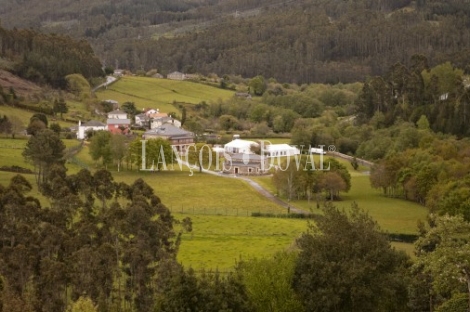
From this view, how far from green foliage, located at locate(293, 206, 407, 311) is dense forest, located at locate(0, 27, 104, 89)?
82.3 meters

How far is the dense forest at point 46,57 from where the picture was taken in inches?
4094

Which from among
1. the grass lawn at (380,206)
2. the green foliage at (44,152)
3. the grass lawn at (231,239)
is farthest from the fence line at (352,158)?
the green foliage at (44,152)

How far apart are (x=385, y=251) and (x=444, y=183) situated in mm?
25650

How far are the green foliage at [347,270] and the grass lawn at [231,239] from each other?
9076 millimetres

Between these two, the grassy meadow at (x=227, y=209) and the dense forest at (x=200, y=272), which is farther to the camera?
the grassy meadow at (x=227, y=209)

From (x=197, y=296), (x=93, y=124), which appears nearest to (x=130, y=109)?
(x=93, y=124)

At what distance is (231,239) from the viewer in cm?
4303

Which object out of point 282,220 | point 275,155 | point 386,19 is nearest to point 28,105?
point 275,155

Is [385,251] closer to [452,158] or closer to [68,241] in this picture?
[68,241]

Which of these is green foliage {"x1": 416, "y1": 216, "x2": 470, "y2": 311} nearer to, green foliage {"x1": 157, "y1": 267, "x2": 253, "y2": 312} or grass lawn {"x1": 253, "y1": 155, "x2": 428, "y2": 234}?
green foliage {"x1": 157, "y1": 267, "x2": 253, "y2": 312}

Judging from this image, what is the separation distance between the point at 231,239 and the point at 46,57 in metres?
73.5

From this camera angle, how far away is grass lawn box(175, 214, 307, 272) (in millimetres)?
38156

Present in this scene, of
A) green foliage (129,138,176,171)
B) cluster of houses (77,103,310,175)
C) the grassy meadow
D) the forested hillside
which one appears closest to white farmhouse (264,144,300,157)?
cluster of houses (77,103,310,175)

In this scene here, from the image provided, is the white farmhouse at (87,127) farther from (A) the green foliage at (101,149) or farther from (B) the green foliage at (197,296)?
(B) the green foliage at (197,296)
